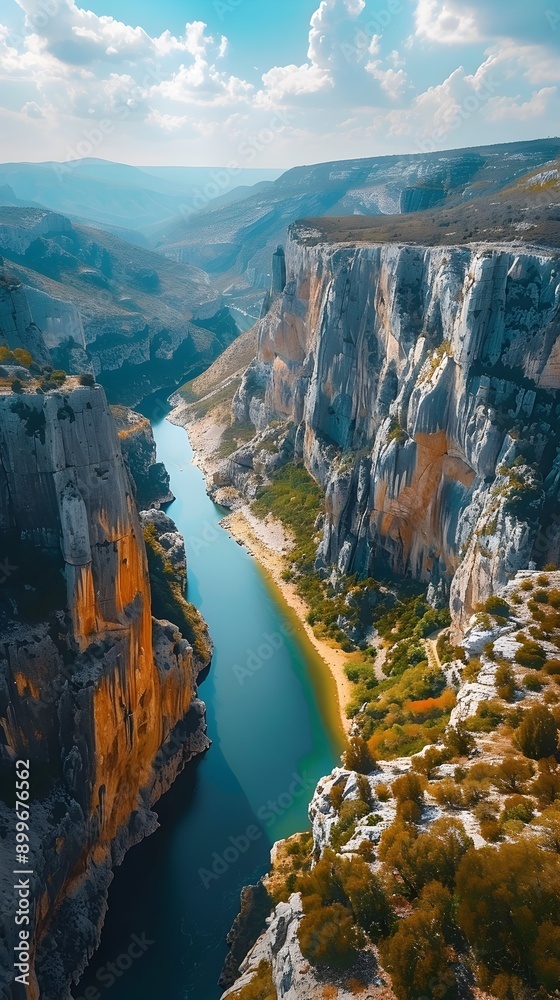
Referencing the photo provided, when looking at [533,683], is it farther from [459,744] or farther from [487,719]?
[459,744]

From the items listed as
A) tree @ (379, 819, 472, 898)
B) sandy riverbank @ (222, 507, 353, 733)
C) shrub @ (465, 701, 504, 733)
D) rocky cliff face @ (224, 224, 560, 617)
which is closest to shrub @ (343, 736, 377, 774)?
shrub @ (465, 701, 504, 733)

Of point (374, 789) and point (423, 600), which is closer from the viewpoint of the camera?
point (374, 789)

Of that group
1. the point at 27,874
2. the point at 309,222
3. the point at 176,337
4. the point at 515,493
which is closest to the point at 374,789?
the point at 27,874

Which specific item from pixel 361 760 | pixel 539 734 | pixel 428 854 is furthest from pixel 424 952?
pixel 361 760

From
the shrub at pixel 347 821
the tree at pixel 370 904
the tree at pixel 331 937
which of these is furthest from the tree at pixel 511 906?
the shrub at pixel 347 821

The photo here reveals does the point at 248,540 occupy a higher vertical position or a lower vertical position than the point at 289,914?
lower

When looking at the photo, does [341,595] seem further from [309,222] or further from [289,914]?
[309,222]

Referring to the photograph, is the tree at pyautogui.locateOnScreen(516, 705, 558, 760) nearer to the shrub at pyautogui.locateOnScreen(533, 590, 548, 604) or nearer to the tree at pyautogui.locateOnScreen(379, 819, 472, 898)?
the tree at pyautogui.locateOnScreen(379, 819, 472, 898)
